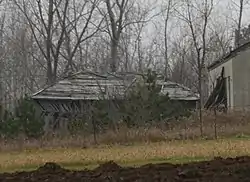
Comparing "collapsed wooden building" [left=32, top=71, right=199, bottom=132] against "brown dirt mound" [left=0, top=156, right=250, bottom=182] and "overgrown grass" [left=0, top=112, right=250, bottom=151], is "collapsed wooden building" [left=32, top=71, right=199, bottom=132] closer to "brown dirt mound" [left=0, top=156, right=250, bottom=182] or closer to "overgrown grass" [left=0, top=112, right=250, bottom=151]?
"overgrown grass" [left=0, top=112, right=250, bottom=151]

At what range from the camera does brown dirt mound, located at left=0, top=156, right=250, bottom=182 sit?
36.5ft

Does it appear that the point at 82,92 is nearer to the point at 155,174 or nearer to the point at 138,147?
the point at 138,147

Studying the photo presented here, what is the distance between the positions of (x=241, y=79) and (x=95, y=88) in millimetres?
9254

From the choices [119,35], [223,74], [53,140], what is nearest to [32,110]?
[53,140]

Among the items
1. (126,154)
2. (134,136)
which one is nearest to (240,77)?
(134,136)

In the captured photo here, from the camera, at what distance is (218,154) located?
1639 centimetres

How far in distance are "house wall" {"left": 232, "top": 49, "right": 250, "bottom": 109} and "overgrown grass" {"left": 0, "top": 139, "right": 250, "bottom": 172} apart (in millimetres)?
15229

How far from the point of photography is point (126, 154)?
56.6 ft

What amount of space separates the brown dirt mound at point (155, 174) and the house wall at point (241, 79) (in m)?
21.5

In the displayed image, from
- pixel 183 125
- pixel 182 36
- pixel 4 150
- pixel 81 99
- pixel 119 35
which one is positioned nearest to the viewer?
pixel 4 150

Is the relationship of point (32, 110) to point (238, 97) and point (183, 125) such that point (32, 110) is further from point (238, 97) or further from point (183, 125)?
point (238, 97)

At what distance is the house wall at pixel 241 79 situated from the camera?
115 ft

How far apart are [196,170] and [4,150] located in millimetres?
11258

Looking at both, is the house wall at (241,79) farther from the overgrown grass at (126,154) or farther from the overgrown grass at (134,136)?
the overgrown grass at (126,154)
